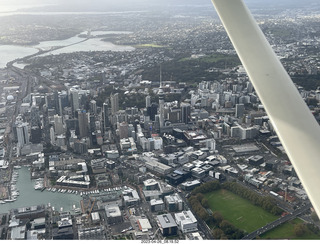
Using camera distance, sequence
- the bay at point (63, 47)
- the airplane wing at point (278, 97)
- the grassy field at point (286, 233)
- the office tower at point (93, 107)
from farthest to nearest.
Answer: the bay at point (63, 47) → the office tower at point (93, 107) → the grassy field at point (286, 233) → the airplane wing at point (278, 97)

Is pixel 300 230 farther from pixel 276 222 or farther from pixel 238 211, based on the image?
pixel 238 211

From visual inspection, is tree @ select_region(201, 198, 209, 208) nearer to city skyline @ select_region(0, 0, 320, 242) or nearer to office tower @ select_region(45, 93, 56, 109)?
city skyline @ select_region(0, 0, 320, 242)

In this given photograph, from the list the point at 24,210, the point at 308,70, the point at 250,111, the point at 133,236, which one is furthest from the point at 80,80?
the point at 133,236

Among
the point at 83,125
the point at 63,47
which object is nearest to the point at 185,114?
the point at 83,125

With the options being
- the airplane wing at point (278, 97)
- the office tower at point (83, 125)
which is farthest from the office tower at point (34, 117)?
the airplane wing at point (278, 97)

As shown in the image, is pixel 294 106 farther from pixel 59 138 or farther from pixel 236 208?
pixel 59 138

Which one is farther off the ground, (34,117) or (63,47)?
(63,47)

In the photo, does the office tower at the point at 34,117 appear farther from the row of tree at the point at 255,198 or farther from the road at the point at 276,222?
the road at the point at 276,222
